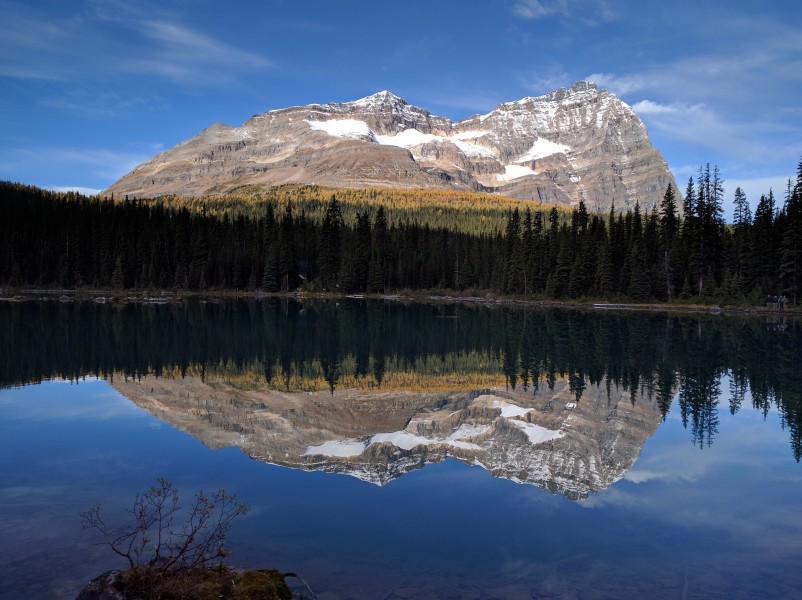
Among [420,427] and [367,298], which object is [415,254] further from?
[420,427]

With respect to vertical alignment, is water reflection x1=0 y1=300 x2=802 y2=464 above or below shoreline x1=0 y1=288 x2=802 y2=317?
below

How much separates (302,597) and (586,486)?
9182 mm

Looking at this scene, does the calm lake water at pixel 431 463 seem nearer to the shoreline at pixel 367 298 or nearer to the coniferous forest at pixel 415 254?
the shoreline at pixel 367 298

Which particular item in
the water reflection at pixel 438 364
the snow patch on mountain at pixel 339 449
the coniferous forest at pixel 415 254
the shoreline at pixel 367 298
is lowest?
the snow patch on mountain at pixel 339 449

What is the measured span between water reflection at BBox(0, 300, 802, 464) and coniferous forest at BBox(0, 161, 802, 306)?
1323 inches

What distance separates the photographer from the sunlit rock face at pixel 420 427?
60.3 ft

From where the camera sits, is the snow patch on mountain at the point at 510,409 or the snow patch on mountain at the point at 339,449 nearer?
the snow patch on mountain at the point at 339,449

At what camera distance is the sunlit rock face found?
18.4 metres

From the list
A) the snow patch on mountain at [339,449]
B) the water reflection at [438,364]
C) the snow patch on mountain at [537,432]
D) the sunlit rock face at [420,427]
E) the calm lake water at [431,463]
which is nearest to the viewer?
the calm lake water at [431,463]

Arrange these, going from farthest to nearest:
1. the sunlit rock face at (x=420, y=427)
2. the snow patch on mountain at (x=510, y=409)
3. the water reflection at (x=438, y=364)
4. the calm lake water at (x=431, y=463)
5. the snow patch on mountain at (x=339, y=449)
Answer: the water reflection at (x=438, y=364) < the snow patch on mountain at (x=510, y=409) < the snow patch on mountain at (x=339, y=449) < the sunlit rock face at (x=420, y=427) < the calm lake water at (x=431, y=463)

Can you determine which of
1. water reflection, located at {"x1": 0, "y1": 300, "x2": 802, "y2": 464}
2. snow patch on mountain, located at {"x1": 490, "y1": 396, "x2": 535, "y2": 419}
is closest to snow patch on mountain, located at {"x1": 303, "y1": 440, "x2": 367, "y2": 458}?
water reflection, located at {"x1": 0, "y1": 300, "x2": 802, "y2": 464}

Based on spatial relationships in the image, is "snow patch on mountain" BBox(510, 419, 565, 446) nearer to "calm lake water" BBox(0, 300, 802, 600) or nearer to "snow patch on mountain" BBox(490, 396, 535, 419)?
"calm lake water" BBox(0, 300, 802, 600)

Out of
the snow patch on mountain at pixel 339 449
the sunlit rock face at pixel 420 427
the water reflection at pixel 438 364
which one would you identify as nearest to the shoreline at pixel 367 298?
the water reflection at pixel 438 364

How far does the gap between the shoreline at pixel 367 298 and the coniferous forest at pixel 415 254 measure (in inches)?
79.3
